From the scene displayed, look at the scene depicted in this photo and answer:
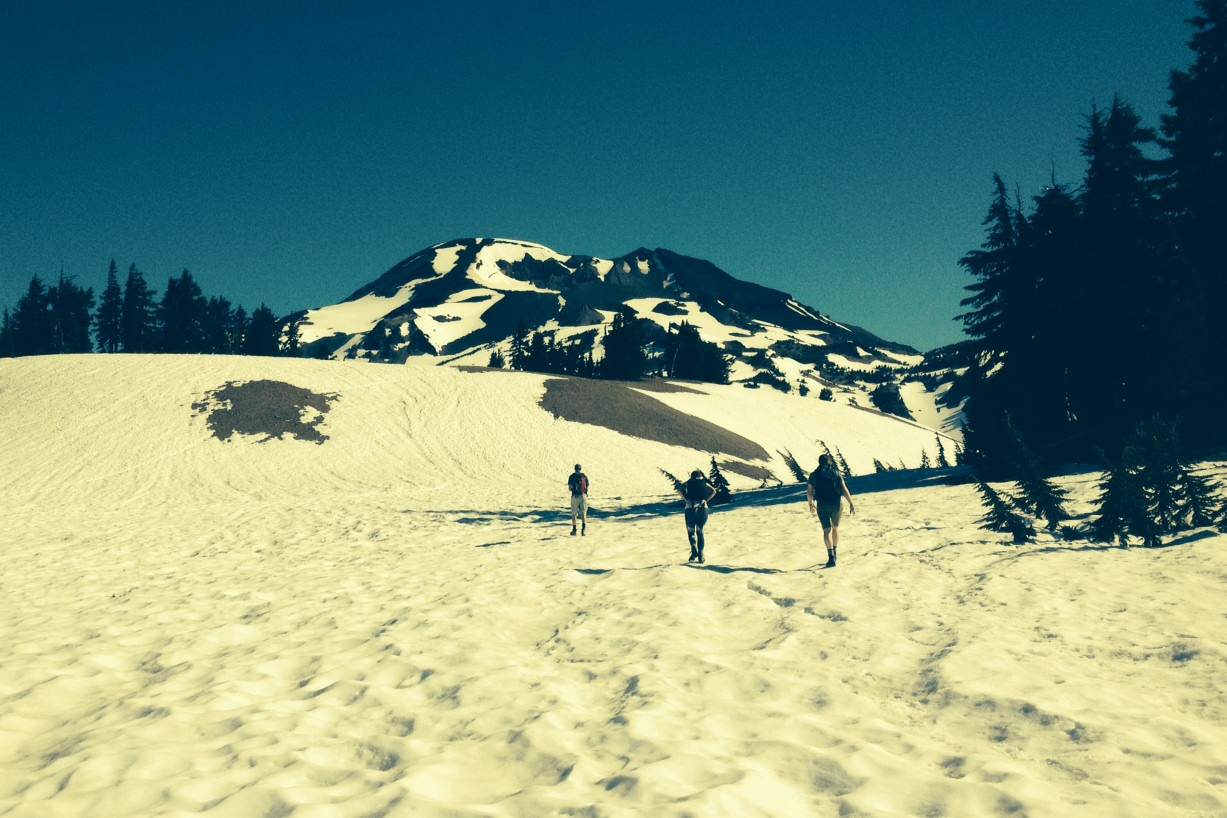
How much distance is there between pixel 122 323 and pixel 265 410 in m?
71.5

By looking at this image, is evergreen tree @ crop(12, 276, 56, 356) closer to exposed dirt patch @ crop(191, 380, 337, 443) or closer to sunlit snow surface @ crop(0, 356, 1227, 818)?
exposed dirt patch @ crop(191, 380, 337, 443)

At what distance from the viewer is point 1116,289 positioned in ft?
95.5

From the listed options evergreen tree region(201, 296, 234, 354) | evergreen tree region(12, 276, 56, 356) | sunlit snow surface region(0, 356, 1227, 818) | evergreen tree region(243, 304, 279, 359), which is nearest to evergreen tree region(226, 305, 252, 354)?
evergreen tree region(201, 296, 234, 354)

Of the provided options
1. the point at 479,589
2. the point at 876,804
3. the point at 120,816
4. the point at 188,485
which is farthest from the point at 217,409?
the point at 876,804

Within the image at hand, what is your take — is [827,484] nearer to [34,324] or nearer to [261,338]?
[261,338]

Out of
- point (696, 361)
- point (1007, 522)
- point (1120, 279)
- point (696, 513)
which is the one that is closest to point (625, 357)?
point (696, 361)

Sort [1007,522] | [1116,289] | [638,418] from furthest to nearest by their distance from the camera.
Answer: [638,418] → [1116,289] → [1007,522]

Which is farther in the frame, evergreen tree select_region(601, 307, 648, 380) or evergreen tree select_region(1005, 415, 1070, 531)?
evergreen tree select_region(601, 307, 648, 380)

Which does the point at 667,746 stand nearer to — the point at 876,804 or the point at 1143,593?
the point at 876,804

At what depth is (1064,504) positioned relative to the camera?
58.4ft

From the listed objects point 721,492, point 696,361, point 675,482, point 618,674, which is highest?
point 696,361

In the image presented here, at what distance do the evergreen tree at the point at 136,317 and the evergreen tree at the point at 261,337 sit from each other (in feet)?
44.7

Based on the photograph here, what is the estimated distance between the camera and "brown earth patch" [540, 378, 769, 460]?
5294cm

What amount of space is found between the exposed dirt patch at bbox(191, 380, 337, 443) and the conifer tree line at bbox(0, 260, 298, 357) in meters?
55.8
